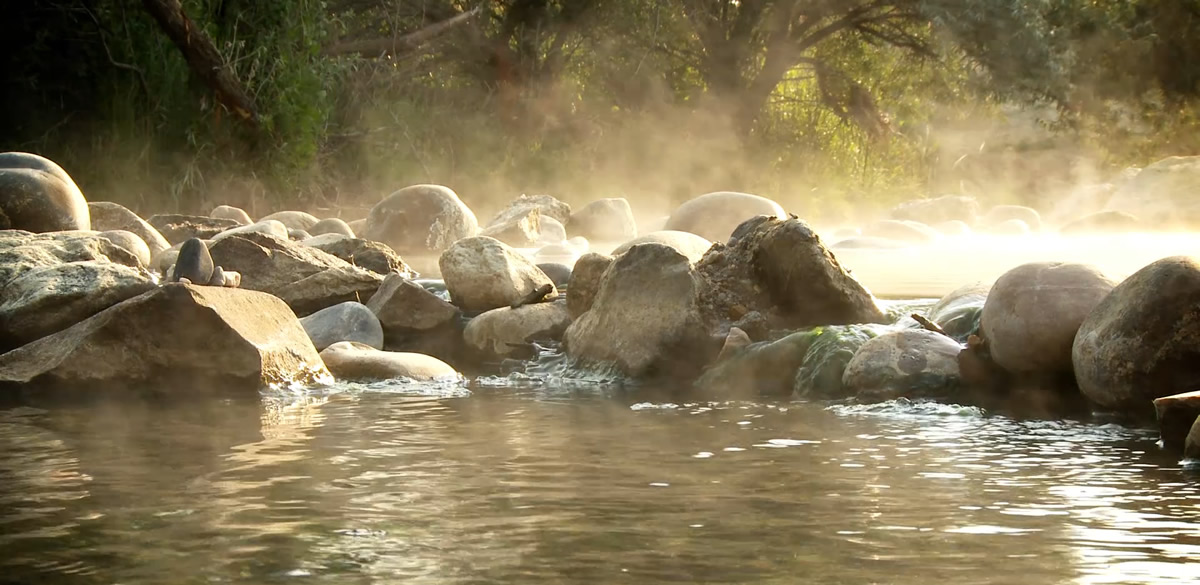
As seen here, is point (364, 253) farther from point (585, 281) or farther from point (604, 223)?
point (604, 223)

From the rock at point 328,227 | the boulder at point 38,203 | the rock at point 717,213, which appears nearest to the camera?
the boulder at point 38,203

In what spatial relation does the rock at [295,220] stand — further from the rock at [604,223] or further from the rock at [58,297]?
the rock at [58,297]

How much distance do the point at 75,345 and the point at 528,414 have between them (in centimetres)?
194

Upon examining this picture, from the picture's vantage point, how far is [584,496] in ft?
12.1

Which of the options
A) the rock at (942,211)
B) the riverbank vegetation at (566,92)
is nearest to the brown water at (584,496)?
the riverbank vegetation at (566,92)

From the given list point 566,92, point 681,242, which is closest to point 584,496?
point 681,242

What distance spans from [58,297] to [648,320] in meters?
2.61

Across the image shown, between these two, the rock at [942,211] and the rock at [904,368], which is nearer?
the rock at [904,368]

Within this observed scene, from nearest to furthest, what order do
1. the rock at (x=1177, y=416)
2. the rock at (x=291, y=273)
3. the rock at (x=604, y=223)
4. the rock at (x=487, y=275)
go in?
the rock at (x=1177, y=416)
the rock at (x=291, y=273)
the rock at (x=487, y=275)
the rock at (x=604, y=223)

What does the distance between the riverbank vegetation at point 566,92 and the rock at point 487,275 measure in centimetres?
Answer: 572

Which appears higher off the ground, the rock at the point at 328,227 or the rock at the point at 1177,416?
the rock at the point at 328,227

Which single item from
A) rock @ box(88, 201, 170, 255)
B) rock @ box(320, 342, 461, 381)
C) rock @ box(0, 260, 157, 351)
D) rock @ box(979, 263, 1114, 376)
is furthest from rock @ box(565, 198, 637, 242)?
rock @ box(979, 263, 1114, 376)

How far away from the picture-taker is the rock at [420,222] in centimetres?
1299

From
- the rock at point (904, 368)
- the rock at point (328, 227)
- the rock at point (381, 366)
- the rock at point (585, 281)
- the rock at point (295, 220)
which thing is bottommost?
the rock at point (904, 368)
